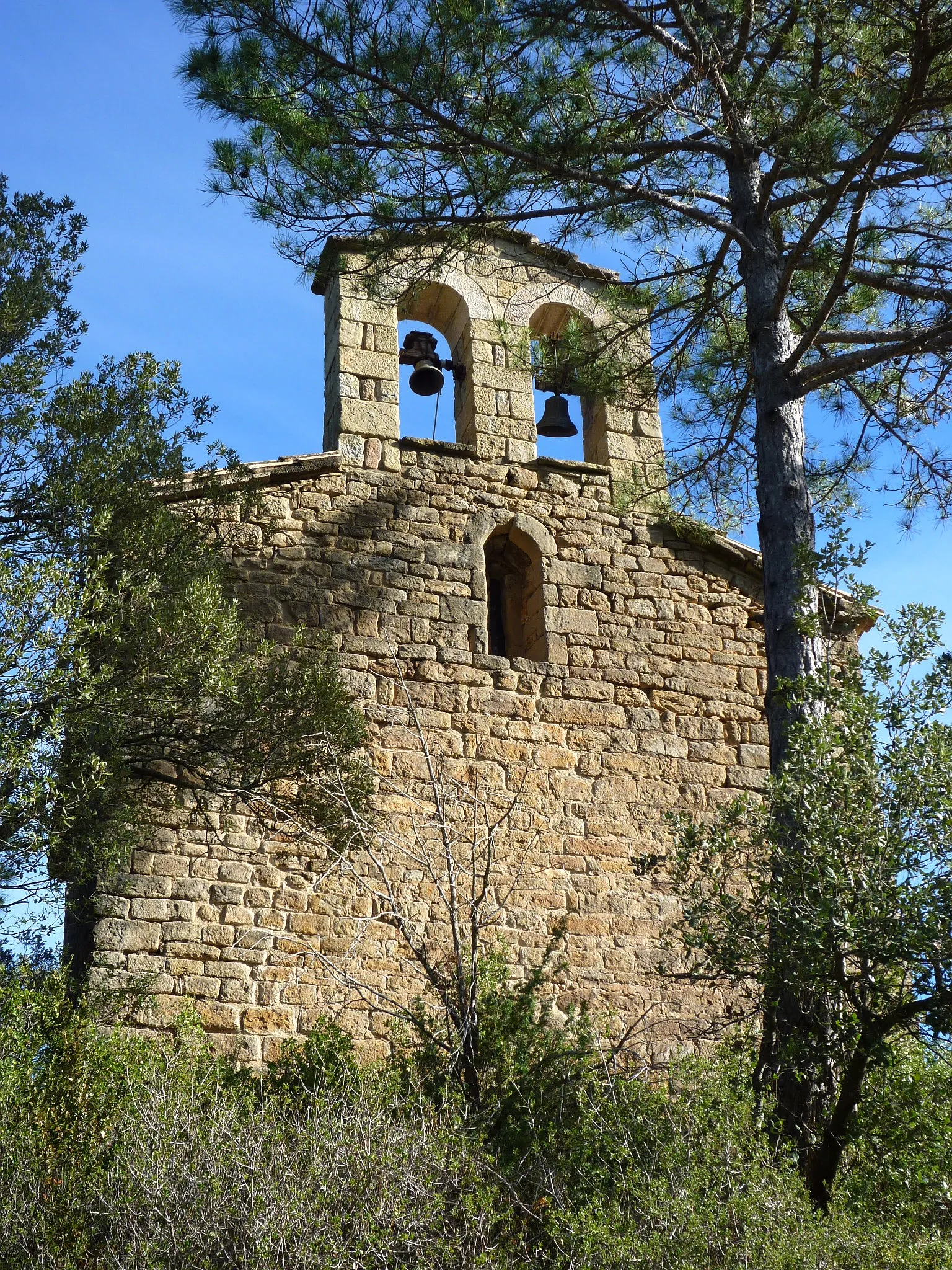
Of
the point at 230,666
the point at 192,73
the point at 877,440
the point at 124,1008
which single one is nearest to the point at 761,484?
the point at 877,440

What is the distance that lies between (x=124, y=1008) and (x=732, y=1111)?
8.85 feet

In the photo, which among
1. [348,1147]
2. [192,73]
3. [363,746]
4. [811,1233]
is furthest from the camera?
[363,746]

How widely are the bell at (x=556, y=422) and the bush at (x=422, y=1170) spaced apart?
4.06 m

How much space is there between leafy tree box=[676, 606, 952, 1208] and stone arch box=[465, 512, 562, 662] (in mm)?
2397

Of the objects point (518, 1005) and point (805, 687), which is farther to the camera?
point (518, 1005)

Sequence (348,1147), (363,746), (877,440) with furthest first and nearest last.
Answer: (877,440) → (363,746) → (348,1147)

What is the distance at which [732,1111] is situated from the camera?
5039 millimetres

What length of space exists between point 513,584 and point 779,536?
2.13 m

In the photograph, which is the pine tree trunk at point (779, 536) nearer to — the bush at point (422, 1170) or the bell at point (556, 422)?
the bush at point (422, 1170)

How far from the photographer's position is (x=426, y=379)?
8.34 metres

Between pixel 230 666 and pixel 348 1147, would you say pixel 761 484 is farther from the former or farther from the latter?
pixel 348 1147

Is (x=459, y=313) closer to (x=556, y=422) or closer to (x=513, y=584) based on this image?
(x=556, y=422)

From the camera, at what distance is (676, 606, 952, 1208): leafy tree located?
473 centimetres

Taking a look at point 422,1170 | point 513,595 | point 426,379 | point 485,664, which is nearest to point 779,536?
point 485,664
